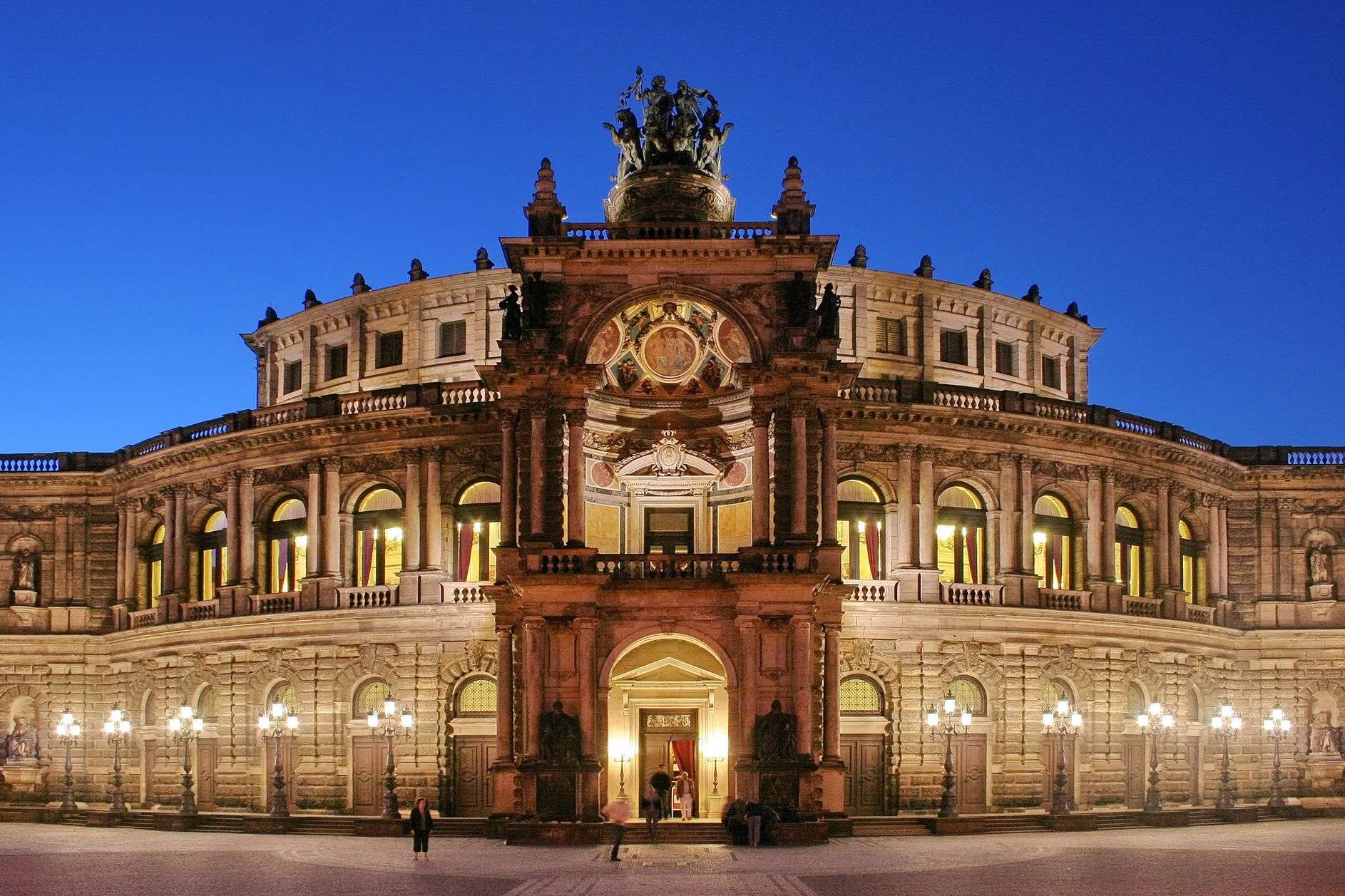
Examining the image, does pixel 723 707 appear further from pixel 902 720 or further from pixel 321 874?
pixel 321 874

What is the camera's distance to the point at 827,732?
48.5 m

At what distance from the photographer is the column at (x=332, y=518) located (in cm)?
5891

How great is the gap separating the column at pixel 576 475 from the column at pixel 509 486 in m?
1.67

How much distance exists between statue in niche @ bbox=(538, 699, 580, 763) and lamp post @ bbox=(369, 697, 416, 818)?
617 cm

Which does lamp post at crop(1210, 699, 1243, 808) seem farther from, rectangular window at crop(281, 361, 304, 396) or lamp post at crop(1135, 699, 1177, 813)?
rectangular window at crop(281, 361, 304, 396)

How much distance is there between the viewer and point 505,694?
4934 centimetres

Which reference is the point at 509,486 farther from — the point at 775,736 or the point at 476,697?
the point at 775,736

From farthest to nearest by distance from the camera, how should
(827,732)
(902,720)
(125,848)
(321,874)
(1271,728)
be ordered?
(1271,728), (902,720), (827,732), (125,848), (321,874)

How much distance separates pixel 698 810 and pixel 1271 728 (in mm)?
22774

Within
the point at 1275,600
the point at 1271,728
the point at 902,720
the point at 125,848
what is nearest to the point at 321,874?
the point at 125,848

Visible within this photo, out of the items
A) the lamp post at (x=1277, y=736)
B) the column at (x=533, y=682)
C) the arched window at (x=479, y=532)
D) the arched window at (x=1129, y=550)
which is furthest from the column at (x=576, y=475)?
the lamp post at (x=1277, y=736)

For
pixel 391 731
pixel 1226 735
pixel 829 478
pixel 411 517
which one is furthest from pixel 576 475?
pixel 1226 735

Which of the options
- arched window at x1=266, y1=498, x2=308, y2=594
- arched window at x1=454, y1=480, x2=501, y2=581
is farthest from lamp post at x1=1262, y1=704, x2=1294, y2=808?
arched window at x1=266, y1=498, x2=308, y2=594

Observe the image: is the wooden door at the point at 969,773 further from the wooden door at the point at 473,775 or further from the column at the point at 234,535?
the column at the point at 234,535
